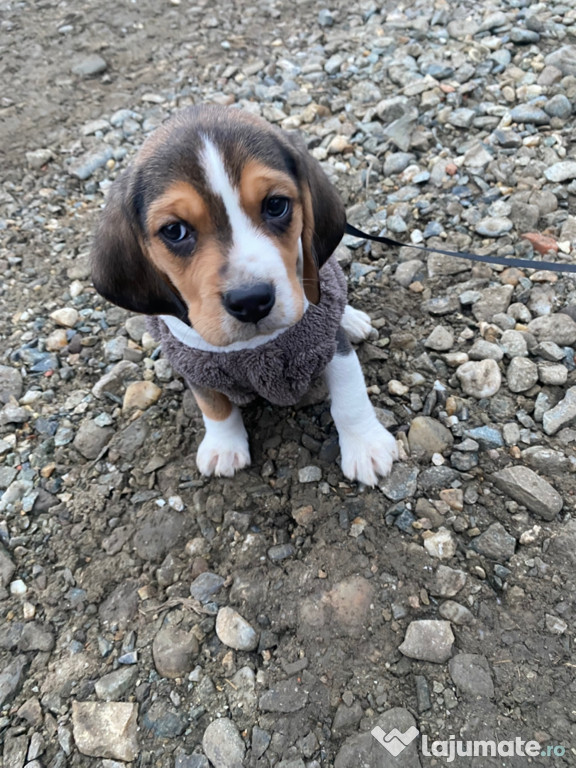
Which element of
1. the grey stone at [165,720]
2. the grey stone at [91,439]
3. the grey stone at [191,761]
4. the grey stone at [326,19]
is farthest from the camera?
the grey stone at [326,19]

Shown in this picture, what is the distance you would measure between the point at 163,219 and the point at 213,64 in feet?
17.2

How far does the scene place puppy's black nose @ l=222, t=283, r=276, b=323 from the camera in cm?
237

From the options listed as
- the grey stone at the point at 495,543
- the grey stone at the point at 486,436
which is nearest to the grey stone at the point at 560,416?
the grey stone at the point at 486,436

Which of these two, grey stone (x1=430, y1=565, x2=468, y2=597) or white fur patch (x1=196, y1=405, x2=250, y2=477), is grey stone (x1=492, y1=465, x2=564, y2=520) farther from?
white fur patch (x1=196, y1=405, x2=250, y2=477)

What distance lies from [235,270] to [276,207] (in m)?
0.43

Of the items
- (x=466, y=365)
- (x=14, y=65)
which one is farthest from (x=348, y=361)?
(x=14, y=65)

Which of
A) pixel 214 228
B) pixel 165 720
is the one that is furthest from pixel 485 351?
pixel 165 720

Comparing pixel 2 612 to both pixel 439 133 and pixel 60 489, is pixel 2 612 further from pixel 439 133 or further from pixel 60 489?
pixel 439 133

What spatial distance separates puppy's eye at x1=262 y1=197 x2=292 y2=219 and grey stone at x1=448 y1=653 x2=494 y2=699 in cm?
209

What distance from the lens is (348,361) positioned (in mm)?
3256

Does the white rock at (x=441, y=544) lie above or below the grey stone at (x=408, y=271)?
below

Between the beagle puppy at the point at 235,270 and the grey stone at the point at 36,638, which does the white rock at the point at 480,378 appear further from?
the grey stone at the point at 36,638

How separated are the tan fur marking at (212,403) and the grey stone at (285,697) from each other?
1.43m

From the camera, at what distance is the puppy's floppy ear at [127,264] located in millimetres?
2795
